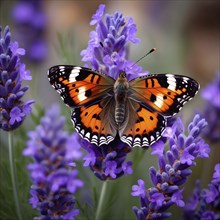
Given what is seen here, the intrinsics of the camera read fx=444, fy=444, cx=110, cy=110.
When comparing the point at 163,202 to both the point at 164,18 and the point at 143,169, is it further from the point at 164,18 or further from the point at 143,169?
the point at 164,18

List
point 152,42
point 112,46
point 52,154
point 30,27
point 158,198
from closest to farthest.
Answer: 1. point 52,154
2. point 158,198
3. point 112,46
4. point 152,42
5. point 30,27

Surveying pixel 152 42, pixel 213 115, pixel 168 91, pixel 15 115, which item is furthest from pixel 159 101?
pixel 152 42

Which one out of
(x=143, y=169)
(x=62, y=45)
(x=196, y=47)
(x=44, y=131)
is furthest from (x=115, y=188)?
(x=196, y=47)

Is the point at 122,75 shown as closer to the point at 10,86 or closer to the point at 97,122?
the point at 97,122

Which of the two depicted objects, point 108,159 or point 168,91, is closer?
point 108,159

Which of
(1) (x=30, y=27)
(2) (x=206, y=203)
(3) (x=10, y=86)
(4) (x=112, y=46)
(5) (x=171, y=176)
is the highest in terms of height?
(1) (x=30, y=27)

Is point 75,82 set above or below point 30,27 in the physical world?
below

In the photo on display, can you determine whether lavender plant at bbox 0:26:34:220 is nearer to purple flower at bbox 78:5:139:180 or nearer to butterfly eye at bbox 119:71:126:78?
purple flower at bbox 78:5:139:180

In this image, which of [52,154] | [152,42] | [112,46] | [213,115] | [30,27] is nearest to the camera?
[52,154]
